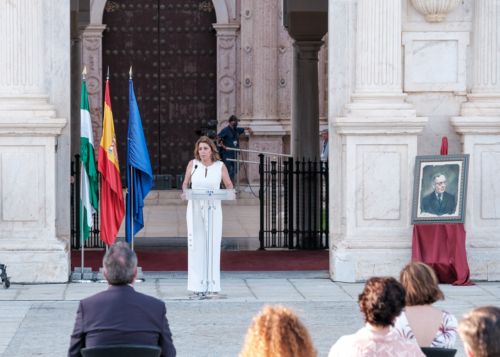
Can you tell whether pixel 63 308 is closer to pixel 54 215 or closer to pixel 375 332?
pixel 54 215

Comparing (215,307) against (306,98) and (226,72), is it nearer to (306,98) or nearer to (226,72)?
(306,98)

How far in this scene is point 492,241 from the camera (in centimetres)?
1577

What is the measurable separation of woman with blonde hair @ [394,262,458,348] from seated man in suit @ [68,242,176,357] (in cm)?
125

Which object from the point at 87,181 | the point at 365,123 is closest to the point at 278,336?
the point at 365,123

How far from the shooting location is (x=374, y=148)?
15.5m

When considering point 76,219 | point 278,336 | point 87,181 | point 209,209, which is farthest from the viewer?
point 76,219

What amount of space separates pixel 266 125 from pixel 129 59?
347cm

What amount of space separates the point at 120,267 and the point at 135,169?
817 centimetres

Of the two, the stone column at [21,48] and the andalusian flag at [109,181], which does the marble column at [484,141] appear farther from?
the stone column at [21,48]

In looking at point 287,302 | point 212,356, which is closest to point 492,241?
point 287,302

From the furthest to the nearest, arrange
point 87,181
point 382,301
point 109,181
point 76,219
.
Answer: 1. point 76,219
2. point 87,181
3. point 109,181
4. point 382,301

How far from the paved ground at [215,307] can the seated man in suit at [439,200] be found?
861 mm

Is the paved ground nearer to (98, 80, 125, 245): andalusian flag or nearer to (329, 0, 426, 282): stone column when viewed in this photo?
(329, 0, 426, 282): stone column

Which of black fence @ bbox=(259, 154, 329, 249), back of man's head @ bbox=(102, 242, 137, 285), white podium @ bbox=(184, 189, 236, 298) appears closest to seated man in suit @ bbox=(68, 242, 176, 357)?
back of man's head @ bbox=(102, 242, 137, 285)
